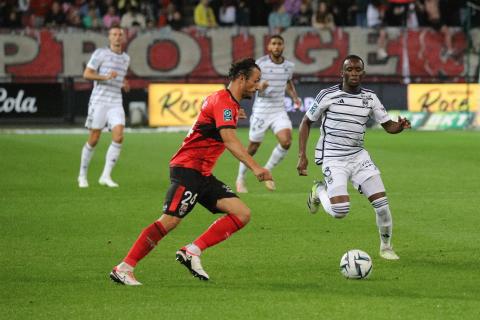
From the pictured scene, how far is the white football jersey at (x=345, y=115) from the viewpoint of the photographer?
10.8 m

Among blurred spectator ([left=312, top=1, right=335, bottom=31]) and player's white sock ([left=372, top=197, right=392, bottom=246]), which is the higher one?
blurred spectator ([left=312, top=1, right=335, bottom=31])

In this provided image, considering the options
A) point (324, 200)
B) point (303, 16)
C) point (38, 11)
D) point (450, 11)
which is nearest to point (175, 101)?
point (38, 11)

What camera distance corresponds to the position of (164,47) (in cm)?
3294

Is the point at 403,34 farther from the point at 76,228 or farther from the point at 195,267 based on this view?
the point at 195,267

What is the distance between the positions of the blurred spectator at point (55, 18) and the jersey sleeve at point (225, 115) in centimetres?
2395

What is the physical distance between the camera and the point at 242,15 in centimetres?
3331

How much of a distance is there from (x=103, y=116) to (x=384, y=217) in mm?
7505

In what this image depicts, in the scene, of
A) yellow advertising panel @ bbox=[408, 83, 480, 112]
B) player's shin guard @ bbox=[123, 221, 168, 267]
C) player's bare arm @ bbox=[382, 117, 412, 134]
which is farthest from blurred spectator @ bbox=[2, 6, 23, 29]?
player's shin guard @ bbox=[123, 221, 168, 267]

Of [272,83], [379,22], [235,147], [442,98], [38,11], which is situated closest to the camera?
[235,147]

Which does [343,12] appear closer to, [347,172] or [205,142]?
[347,172]

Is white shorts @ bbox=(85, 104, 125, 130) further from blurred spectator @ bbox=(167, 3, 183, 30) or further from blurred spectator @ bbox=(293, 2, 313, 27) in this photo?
blurred spectator @ bbox=(293, 2, 313, 27)

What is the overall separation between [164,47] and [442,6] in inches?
353

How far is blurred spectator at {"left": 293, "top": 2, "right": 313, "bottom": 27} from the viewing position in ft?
110

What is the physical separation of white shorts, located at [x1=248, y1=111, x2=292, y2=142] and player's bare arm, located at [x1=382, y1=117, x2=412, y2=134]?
5.89 meters
